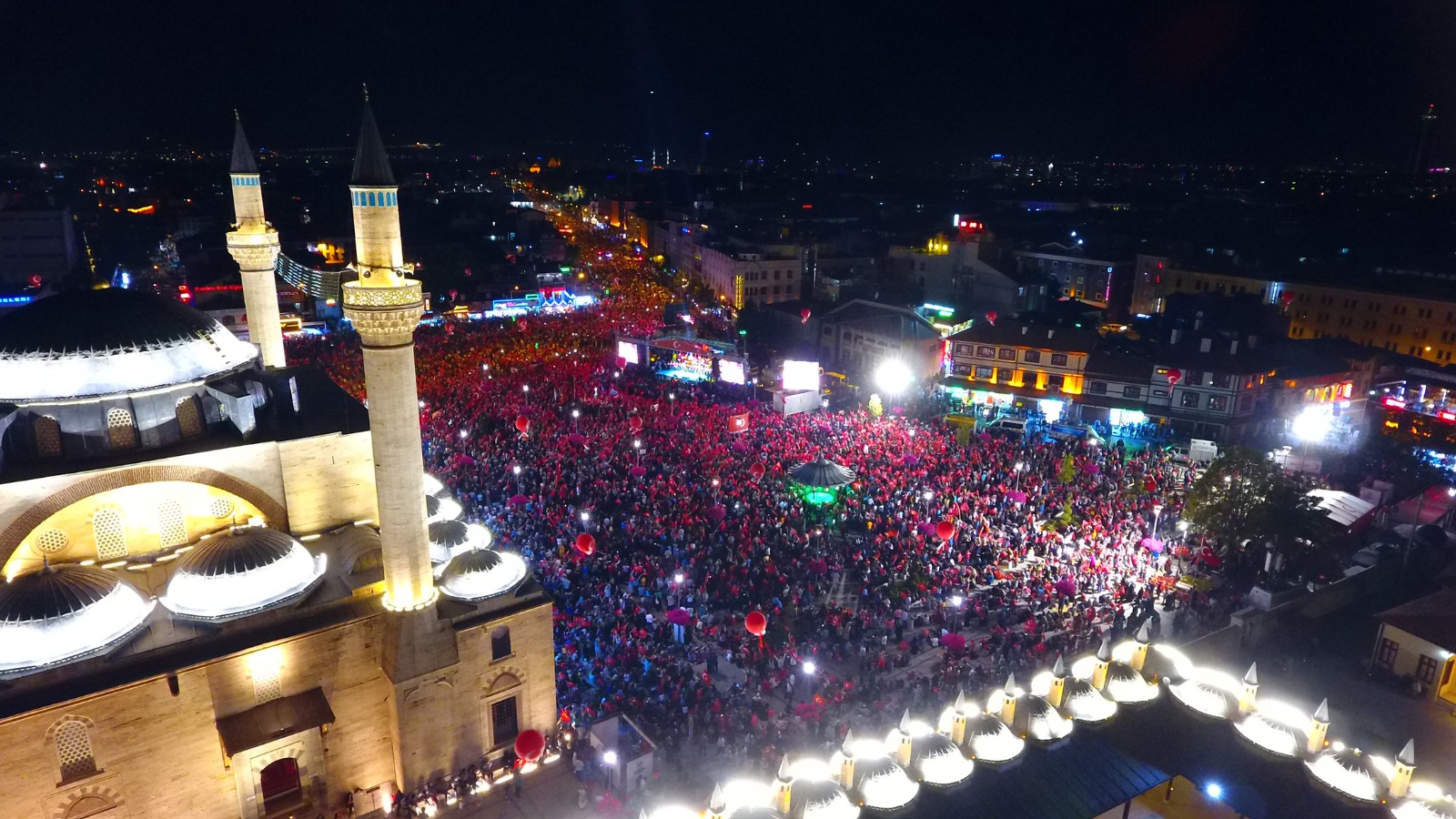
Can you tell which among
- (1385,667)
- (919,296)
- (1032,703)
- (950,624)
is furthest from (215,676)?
(919,296)

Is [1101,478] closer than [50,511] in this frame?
No

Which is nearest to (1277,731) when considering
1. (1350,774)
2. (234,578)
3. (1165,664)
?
(1350,774)

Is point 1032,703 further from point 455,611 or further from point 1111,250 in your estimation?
point 1111,250

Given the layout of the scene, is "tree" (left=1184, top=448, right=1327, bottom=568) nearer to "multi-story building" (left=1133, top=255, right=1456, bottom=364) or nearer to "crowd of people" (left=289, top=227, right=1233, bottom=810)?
"crowd of people" (left=289, top=227, right=1233, bottom=810)

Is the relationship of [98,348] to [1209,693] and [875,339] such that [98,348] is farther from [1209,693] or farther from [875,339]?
[875,339]

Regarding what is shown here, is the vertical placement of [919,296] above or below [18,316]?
below

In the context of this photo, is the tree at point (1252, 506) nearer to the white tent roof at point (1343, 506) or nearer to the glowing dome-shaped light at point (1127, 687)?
the white tent roof at point (1343, 506)
